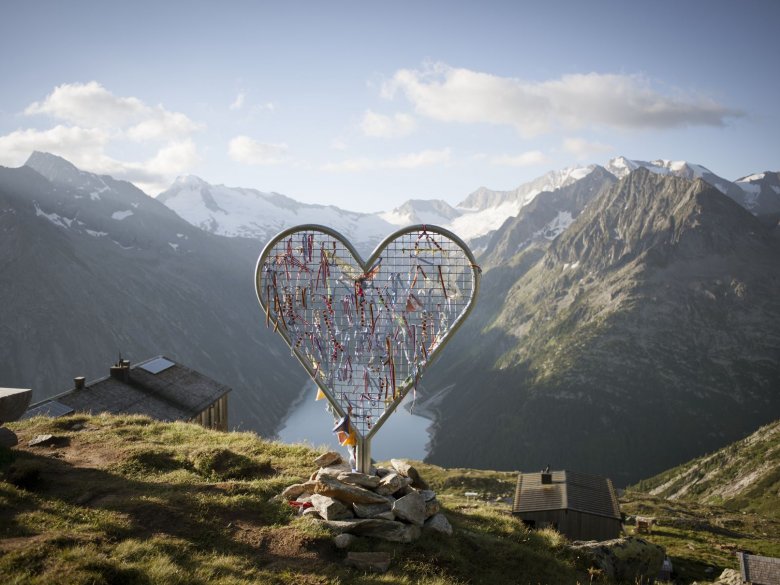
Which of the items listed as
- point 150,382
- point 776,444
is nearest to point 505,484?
point 150,382

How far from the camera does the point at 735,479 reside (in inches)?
5531

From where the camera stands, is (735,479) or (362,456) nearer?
(362,456)

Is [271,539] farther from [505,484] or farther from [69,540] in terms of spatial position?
[505,484]

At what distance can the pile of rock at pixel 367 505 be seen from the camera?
50.8 feet

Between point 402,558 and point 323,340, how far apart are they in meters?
8.59

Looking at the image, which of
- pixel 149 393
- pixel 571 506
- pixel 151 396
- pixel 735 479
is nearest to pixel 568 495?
pixel 571 506

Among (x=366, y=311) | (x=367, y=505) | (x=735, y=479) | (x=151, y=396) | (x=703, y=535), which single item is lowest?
(x=735, y=479)

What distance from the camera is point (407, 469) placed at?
20109 millimetres

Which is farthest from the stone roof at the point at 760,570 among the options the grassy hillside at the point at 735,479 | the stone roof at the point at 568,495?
the grassy hillside at the point at 735,479

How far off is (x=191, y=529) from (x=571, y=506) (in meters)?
31.5

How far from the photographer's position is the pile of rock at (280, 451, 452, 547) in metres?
15.5

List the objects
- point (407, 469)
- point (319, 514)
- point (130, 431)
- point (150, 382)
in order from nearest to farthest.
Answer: point (319, 514) → point (407, 469) → point (130, 431) → point (150, 382)

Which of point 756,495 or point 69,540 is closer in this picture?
point 69,540

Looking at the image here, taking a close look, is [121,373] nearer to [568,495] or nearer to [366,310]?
[366,310]
